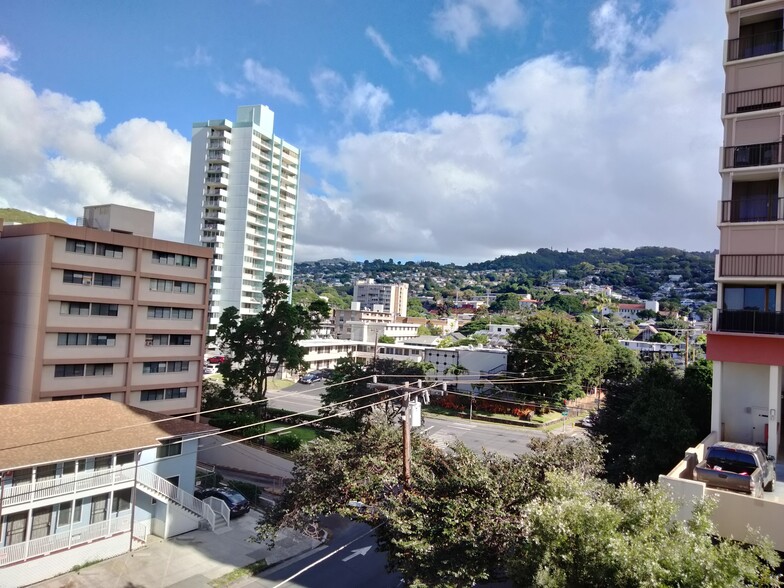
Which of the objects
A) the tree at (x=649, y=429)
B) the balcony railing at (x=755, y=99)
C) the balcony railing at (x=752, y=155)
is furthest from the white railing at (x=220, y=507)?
the balcony railing at (x=755, y=99)

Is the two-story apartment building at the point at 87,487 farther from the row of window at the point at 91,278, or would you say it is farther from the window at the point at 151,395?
the row of window at the point at 91,278

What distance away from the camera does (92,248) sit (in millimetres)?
28656

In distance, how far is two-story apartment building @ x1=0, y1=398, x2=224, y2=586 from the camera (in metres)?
18.0

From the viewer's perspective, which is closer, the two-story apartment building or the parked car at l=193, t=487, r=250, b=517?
the two-story apartment building

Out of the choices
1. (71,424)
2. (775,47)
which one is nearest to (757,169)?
(775,47)

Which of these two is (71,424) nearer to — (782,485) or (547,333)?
(782,485)

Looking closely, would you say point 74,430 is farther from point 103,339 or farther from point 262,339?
point 262,339

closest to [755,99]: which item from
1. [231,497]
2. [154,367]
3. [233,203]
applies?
[231,497]

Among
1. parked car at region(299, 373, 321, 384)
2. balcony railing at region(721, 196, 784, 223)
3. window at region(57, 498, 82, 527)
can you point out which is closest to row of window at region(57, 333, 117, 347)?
window at region(57, 498, 82, 527)

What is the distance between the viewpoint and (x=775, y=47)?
60.6ft

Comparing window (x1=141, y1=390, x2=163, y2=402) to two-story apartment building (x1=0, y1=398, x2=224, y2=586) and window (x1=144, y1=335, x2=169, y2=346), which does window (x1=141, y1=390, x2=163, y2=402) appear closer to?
window (x1=144, y1=335, x2=169, y2=346)

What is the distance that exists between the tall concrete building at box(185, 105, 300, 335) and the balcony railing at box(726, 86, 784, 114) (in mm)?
77058

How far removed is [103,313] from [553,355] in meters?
35.9

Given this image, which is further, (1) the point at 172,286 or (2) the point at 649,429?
(1) the point at 172,286
